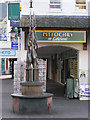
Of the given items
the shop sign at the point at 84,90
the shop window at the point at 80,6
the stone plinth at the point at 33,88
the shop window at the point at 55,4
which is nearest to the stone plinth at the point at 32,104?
the stone plinth at the point at 33,88

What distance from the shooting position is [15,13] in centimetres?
1930

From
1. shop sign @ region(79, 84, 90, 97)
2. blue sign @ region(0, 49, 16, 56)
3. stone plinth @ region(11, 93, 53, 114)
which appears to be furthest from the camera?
blue sign @ region(0, 49, 16, 56)

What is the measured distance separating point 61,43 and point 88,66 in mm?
1973

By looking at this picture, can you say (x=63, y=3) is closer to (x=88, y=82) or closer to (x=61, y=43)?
(x=61, y=43)

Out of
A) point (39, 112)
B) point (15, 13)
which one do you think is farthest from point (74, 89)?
point (15, 13)

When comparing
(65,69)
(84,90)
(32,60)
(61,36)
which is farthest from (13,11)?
(65,69)

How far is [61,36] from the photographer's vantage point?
1554cm

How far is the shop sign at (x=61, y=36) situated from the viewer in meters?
15.5

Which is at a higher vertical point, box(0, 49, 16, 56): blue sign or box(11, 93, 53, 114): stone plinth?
box(0, 49, 16, 56): blue sign

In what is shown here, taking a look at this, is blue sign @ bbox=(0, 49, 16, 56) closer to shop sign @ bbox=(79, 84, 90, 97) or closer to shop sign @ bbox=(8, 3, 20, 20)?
shop sign @ bbox=(8, 3, 20, 20)

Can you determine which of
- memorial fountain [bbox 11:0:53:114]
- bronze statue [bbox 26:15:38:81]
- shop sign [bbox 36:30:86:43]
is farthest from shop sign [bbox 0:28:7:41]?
memorial fountain [bbox 11:0:53:114]

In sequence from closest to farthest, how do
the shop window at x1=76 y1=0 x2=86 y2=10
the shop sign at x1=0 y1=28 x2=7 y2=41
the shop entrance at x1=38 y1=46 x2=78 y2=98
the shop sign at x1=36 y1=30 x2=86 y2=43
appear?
the shop sign at x1=36 y1=30 x2=86 y2=43, the shop entrance at x1=38 y1=46 x2=78 y2=98, the shop window at x1=76 y1=0 x2=86 y2=10, the shop sign at x1=0 y1=28 x2=7 y2=41

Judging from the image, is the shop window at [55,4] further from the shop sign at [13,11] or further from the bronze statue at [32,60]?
the bronze statue at [32,60]

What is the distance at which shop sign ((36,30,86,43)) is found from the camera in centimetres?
1548
